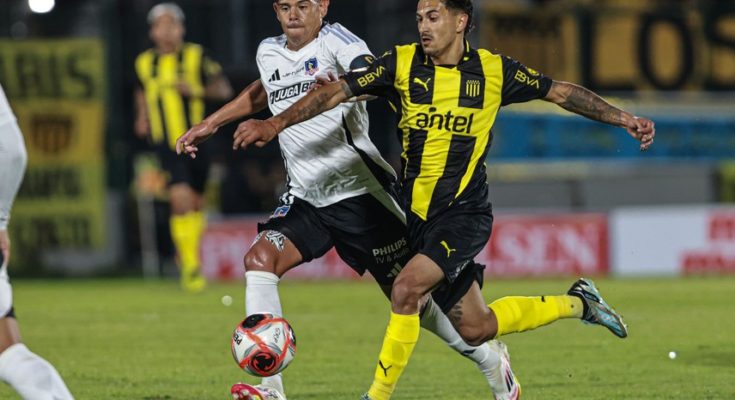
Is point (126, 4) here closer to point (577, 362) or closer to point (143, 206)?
point (143, 206)

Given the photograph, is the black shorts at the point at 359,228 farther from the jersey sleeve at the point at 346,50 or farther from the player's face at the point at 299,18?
the player's face at the point at 299,18

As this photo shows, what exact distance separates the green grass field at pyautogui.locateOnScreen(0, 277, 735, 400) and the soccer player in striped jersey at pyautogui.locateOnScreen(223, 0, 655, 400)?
1.14m

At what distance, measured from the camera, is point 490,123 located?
693 cm

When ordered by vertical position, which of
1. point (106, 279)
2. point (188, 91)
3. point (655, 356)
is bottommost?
point (106, 279)

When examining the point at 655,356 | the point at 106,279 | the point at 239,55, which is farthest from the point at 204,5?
the point at 655,356

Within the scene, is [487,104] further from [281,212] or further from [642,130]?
[281,212]

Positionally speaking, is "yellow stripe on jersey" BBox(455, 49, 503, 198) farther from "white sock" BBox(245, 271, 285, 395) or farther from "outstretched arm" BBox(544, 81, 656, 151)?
"white sock" BBox(245, 271, 285, 395)

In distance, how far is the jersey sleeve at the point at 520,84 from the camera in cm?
691

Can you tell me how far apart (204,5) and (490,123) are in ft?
36.4

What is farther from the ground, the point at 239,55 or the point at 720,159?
the point at 239,55

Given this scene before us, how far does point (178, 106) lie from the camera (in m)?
14.4

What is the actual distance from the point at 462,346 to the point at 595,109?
1.33 metres

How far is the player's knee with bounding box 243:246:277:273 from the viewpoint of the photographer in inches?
275

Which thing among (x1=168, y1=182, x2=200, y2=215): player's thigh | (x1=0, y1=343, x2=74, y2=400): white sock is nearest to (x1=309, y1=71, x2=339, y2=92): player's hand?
(x1=0, y1=343, x2=74, y2=400): white sock
